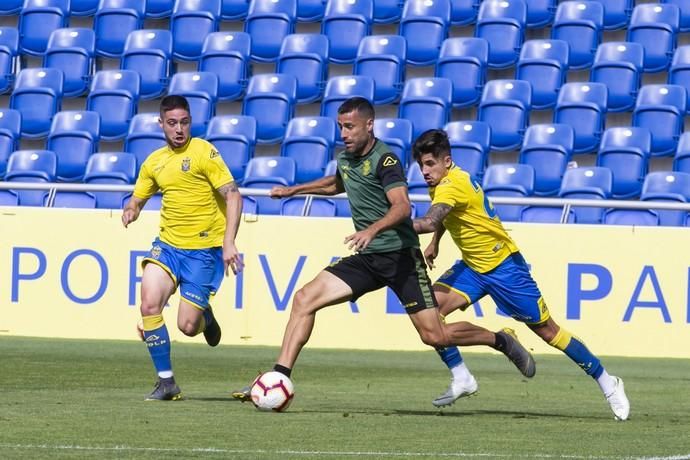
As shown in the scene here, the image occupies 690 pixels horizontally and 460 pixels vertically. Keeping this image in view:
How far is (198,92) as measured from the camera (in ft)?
66.0

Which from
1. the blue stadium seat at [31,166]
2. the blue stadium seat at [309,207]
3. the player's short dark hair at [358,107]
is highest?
the player's short dark hair at [358,107]

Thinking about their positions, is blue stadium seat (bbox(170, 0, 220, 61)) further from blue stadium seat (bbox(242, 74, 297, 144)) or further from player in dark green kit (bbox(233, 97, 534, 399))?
player in dark green kit (bbox(233, 97, 534, 399))

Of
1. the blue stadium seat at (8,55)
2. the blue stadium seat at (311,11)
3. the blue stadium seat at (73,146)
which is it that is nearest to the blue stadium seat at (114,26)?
the blue stadium seat at (8,55)

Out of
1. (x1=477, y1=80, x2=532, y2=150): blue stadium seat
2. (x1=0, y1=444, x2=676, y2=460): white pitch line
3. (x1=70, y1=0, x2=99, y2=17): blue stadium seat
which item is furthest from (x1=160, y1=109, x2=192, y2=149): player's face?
(x1=70, y1=0, x2=99, y2=17): blue stadium seat

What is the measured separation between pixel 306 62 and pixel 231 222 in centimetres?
1045

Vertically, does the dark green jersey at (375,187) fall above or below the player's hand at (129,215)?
above

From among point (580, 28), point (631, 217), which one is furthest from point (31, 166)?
point (631, 217)

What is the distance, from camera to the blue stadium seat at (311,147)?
18672mm

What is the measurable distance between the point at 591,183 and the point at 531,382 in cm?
497

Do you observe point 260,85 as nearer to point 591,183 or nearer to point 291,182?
Result: point 291,182

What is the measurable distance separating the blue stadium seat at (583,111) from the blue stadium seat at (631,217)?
117 inches

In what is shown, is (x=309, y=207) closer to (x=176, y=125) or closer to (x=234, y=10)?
(x=176, y=125)

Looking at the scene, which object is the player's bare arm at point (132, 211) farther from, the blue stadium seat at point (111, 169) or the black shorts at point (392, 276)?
the blue stadium seat at point (111, 169)

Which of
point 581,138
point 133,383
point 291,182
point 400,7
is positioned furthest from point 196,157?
point 400,7
